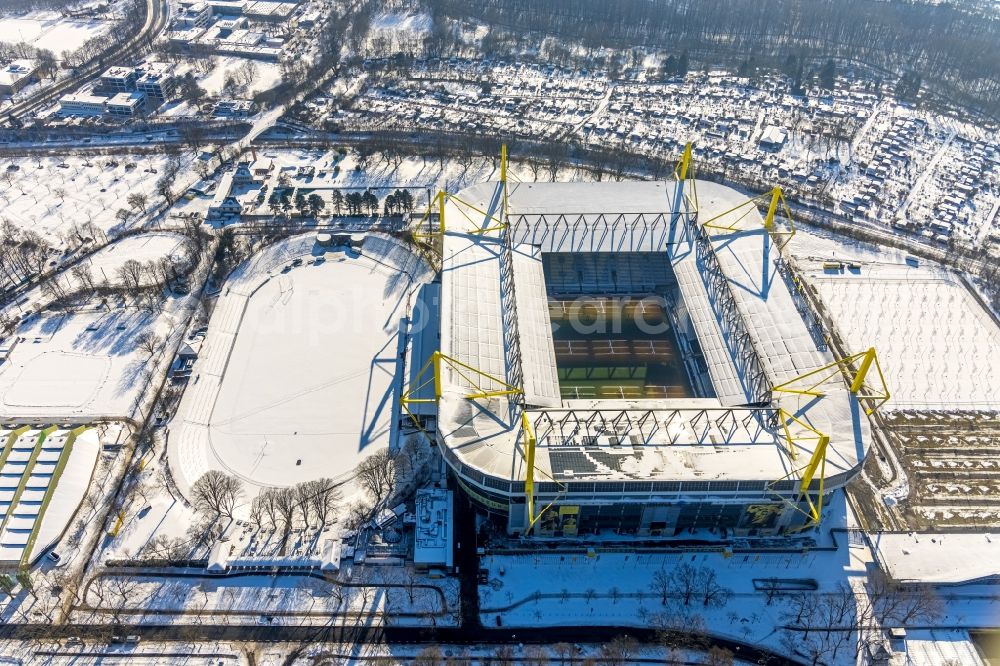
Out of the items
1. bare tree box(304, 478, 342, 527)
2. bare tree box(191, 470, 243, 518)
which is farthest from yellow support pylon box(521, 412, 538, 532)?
bare tree box(191, 470, 243, 518)

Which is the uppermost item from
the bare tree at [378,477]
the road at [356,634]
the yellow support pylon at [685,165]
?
the yellow support pylon at [685,165]

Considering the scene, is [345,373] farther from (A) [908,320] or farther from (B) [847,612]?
(A) [908,320]

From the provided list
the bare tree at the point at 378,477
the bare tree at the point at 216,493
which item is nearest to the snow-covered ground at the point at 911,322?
the bare tree at the point at 378,477

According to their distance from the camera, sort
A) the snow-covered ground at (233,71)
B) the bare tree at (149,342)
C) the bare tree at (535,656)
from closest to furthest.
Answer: the bare tree at (535,656) → the bare tree at (149,342) → the snow-covered ground at (233,71)

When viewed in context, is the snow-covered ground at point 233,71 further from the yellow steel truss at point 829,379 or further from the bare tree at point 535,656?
the bare tree at point 535,656

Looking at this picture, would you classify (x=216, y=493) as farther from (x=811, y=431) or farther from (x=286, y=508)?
(x=811, y=431)

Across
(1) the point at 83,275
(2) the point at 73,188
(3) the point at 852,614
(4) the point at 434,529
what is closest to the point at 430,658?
(4) the point at 434,529

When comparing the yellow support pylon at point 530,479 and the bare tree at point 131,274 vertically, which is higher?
the yellow support pylon at point 530,479
